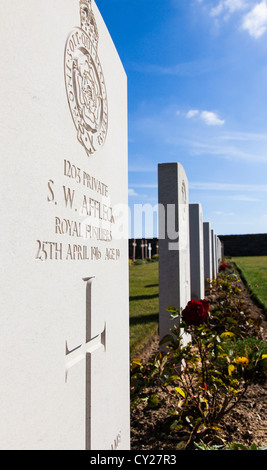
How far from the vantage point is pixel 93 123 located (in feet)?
5.18

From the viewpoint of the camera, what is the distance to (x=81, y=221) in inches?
55.6

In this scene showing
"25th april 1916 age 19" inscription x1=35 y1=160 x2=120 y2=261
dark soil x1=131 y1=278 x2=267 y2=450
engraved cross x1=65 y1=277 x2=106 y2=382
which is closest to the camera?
"25th april 1916 age 19" inscription x1=35 y1=160 x2=120 y2=261

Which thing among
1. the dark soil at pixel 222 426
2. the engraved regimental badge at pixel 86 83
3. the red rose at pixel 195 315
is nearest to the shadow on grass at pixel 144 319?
the dark soil at pixel 222 426

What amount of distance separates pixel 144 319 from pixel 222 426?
2.97 m

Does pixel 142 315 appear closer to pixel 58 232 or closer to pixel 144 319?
pixel 144 319

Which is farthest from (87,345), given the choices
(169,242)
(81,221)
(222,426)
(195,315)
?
(169,242)

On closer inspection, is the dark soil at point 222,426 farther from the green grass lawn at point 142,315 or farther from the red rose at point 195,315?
the green grass lawn at point 142,315

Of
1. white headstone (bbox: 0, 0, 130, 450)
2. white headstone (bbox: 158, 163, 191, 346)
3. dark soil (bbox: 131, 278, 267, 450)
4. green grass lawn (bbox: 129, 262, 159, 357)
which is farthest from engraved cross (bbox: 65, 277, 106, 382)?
green grass lawn (bbox: 129, 262, 159, 357)

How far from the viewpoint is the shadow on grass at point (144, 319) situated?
16.9 feet

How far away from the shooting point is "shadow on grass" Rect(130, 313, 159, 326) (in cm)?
516

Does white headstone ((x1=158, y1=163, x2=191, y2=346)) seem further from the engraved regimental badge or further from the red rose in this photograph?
the engraved regimental badge
